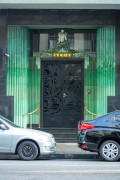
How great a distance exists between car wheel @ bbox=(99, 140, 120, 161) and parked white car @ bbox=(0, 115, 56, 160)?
65.4 inches

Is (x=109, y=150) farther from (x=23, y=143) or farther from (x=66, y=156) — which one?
(x=23, y=143)

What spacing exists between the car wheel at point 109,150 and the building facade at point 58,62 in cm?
578

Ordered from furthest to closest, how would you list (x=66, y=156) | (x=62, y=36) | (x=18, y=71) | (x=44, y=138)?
(x=62, y=36), (x=18, y=71), (x=66, y=156), (x=44, y=138)

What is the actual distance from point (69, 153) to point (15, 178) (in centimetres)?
638

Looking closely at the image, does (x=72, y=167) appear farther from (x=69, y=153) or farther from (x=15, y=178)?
(x=69, y=153)

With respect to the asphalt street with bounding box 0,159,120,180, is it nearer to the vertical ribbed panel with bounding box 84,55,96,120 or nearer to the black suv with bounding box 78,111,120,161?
the black suv with bounding box 78,111,120,161

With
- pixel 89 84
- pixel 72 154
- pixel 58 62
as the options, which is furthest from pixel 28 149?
pixel 58 62

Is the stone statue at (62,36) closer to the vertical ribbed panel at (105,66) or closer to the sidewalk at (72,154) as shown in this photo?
the vertical ribbed panel at (105,66)

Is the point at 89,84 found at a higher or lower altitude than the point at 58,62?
lower

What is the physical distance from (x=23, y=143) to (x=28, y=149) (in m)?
0.24

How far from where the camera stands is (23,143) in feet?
51.4

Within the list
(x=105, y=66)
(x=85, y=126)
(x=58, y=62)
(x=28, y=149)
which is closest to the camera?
(x=28, y=149)

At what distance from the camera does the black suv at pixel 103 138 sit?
51.4 ft

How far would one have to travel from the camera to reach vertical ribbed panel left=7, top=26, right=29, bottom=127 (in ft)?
70.9
